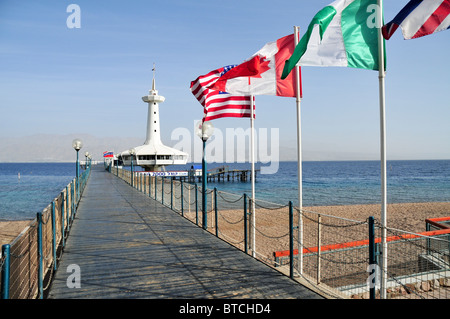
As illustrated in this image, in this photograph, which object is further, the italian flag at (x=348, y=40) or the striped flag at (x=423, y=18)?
the italian flag at (x=348, y=40)

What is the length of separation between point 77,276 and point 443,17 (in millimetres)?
6940

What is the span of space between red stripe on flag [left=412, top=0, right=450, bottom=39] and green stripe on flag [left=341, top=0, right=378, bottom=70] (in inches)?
34.1

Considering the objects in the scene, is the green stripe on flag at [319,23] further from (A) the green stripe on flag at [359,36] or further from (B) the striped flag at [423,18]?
(B) the striped flag at [423,18]

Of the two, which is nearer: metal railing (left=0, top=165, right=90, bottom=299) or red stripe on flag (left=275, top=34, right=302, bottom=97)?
metal railing (left=0, top=165, right=90, bottom=299)

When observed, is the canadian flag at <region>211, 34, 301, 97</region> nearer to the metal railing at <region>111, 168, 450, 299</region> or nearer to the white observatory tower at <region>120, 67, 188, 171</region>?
the metal railing at <region>111, 168, 450, 299</region>

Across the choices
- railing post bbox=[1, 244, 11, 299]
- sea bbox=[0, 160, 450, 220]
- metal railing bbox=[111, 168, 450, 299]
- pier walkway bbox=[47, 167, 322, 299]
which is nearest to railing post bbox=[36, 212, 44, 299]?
pier walkway bbox=[47, 167, 322, 299]

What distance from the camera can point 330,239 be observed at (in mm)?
17719

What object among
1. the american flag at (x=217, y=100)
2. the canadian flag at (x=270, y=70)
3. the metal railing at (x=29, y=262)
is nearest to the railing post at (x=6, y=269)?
the metal railing at (x=29, y=262)

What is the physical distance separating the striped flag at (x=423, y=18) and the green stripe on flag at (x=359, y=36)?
0.70 metres

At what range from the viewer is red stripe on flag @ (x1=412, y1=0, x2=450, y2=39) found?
4.67 metres

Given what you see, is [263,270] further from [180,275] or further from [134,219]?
[134,219]

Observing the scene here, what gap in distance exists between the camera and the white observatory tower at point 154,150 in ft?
190

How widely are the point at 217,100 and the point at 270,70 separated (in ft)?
6.95
